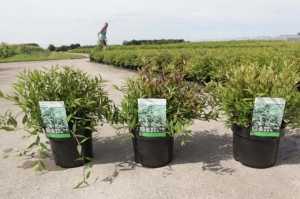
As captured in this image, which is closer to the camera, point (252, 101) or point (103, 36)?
point (252, 101)

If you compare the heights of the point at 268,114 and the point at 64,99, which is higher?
the point at 64,99

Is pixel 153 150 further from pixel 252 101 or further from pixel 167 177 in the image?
pixel 252 101

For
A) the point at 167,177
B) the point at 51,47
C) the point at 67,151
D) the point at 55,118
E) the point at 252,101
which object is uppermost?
the point at 51,47

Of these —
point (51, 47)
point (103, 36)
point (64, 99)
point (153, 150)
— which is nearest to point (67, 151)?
point (64, 99)

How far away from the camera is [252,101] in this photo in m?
2.70

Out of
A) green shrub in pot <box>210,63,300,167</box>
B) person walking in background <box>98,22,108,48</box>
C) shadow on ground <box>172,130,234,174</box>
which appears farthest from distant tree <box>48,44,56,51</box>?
green shrub in pot <box>210,63,300,167</box>

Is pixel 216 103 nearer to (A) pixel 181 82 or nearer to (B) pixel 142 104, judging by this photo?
(A) pixel 181 82

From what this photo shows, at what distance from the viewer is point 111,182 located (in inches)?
103

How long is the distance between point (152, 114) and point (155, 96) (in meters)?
0.20

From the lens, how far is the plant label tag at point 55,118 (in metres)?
2.70

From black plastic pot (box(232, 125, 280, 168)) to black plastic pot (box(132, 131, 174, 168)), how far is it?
2.37 ft

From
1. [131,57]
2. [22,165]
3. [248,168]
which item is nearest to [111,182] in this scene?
[22,165]

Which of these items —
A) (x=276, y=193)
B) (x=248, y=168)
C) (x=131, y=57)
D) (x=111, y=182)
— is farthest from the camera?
(x=131, y=57)

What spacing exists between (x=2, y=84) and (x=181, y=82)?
8.27 meters
